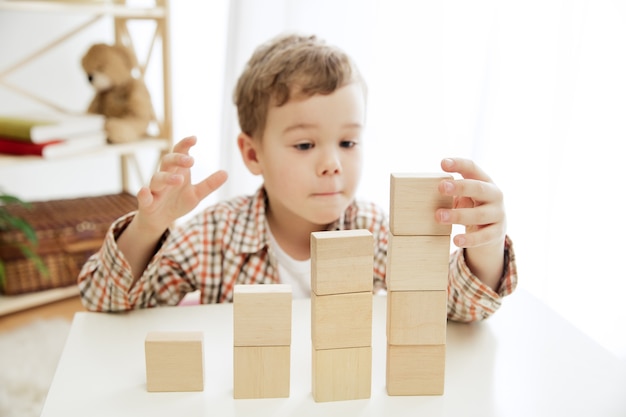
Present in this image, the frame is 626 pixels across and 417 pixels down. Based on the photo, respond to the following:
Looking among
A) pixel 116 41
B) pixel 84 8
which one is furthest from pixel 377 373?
pixel 116 41

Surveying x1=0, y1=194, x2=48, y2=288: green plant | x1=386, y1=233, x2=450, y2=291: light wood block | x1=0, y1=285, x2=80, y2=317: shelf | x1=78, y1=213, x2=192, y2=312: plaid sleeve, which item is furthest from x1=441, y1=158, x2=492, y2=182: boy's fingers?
x1=0, y1=285, x2=80, y2=317: shelf

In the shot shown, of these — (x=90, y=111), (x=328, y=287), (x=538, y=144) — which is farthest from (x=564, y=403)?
(x=90, y=111)

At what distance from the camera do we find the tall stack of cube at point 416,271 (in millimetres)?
588

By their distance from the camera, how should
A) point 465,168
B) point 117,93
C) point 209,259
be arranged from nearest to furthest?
point 465,168
point 209,259
point 117,93

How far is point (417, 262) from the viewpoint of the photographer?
23.6 inches

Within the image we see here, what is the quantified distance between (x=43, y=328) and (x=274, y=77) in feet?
3.85

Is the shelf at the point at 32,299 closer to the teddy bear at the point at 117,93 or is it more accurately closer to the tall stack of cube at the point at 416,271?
the teddy bear at the point at 117,93

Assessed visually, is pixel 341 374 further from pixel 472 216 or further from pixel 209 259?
pixel 209 259

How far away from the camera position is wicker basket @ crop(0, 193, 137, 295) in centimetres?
182

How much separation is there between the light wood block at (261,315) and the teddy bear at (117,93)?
1499mm

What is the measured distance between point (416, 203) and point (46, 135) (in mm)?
1475

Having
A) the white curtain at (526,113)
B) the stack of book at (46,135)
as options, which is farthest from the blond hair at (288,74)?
the stack of book at (46,135)

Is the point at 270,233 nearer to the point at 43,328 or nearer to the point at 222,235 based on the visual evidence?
the point at 222,235

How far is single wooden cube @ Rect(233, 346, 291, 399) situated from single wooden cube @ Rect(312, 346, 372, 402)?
0.03 meters
